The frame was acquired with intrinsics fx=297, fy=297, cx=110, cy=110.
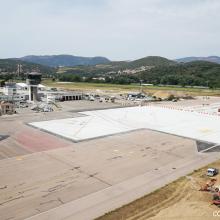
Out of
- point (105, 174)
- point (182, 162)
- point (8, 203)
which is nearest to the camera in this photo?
point (8, 203)

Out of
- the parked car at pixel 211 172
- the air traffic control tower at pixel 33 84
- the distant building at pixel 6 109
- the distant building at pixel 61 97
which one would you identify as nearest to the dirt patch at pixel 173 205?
the parked car at pixel 211 172

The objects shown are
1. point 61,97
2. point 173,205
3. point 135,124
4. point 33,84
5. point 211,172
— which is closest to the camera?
point 173,205

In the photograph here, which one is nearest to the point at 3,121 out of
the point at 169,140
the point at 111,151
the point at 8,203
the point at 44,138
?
the point at 44,138

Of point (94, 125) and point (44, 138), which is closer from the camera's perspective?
point (44, 138)

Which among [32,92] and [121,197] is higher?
[32,92]

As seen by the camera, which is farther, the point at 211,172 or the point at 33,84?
the point at 33,84

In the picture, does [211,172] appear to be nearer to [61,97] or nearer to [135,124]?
[135,124]

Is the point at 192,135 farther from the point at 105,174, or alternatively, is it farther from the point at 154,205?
the point at 154,205

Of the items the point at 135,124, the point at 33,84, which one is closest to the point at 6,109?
the point at 33,84
